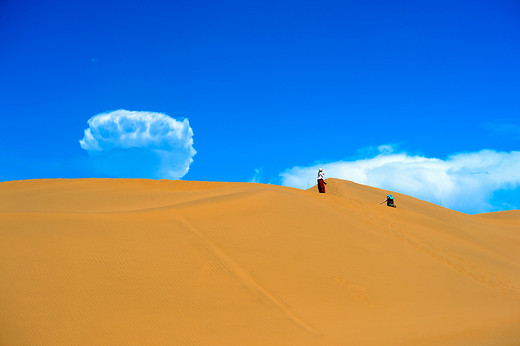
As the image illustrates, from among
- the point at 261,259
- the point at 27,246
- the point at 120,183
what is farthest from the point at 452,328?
the point at 120,183

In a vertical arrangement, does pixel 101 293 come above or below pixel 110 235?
below

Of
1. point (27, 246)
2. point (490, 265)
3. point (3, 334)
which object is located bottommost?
point (3, 334)

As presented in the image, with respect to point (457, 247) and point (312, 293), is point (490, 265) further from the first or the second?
point (312, 293)

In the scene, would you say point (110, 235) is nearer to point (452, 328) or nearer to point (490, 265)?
point (452, 328)

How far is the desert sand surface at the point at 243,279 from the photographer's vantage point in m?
7.35

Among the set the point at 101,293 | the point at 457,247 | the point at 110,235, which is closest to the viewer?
the point at 101,293

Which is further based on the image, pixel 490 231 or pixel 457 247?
pixel 490 231

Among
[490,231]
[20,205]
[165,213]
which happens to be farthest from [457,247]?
[20,205]

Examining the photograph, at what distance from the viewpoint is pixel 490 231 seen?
843 inches

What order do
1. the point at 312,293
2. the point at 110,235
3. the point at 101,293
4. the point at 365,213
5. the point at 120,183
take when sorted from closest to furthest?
the point at 101,293
the point at 312,293
the point at 110,235
the point at 365,213
the point at 120,183

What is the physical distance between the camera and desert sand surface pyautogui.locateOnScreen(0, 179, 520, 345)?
24.1ft

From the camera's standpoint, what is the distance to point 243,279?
941 cm

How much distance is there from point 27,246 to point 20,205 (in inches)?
323

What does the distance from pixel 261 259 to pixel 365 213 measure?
801cm
